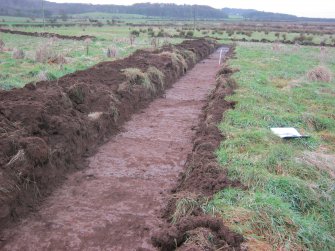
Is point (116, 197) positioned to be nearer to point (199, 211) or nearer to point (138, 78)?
point (199, 211)

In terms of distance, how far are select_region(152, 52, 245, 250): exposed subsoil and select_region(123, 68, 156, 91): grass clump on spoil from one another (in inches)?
180

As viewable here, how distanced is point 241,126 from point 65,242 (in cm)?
491

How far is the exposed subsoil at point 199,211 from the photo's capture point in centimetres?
416

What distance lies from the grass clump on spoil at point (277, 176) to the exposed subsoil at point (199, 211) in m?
0.19

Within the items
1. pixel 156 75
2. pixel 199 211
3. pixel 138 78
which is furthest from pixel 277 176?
pixel 156 75

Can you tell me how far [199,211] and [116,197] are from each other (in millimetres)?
1604

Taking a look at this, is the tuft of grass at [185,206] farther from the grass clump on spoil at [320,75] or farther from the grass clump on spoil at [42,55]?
the grass clump on spoil at [42,55]

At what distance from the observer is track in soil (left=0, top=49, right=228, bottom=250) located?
4.81m

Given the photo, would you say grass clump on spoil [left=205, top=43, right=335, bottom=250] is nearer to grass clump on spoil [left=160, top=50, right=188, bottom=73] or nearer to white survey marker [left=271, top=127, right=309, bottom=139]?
white survey marker [left=271, top=127, right=309, bottom=139]

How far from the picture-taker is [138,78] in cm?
1255

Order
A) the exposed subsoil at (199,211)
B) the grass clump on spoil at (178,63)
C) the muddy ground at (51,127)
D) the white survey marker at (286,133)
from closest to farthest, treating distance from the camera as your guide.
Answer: the exposed subsoil at (199,211) → the muddy ground at (51,127) → the white survey marker at (286,133) → the grass clump on spoil at (178,63)

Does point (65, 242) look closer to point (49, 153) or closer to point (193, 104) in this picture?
point (49, 153)

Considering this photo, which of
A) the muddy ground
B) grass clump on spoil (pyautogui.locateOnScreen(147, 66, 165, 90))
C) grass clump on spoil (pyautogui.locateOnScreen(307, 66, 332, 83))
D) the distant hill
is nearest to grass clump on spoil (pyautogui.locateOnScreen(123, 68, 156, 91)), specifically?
the muddy ground

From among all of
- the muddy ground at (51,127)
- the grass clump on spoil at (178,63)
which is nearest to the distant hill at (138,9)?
the grass clump on spoil at (178,63)
